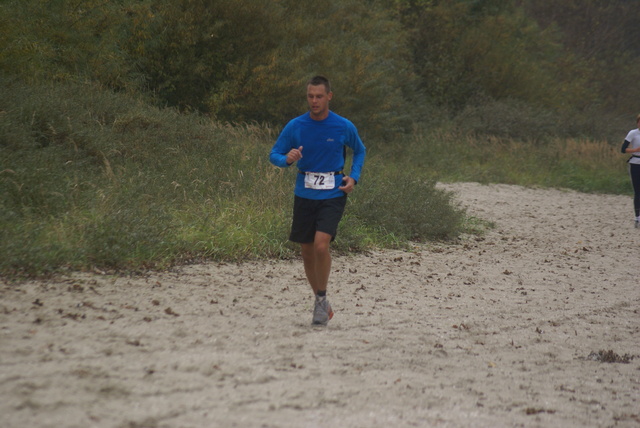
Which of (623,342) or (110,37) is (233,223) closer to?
(623,342)

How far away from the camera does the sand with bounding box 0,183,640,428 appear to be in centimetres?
414

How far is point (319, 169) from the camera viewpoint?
241 inches

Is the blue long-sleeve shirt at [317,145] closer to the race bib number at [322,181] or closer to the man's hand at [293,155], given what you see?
the race bib number at [322,181]

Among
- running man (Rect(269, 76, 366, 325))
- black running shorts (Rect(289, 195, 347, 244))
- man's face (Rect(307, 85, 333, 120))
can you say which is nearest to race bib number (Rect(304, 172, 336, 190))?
running man (Rect(269, 76, 366, 325))

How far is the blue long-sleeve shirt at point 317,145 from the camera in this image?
6.11 meters

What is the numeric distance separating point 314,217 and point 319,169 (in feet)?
1.35

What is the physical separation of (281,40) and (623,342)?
14.6m

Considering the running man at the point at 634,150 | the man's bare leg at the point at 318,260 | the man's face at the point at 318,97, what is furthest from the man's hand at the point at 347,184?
the running man at the point at 634,150

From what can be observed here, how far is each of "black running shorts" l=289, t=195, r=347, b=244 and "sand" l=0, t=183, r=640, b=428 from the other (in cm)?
78

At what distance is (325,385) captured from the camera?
4.64 meters

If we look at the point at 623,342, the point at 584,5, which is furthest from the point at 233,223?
the point at 584,5

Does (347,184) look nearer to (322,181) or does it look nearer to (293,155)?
(322,181)

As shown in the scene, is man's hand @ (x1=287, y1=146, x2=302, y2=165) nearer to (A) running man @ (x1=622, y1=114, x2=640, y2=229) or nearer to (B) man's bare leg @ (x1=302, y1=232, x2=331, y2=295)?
(B) man's bare leg @ (x1=302, y1=232, x2=331, y2=295)

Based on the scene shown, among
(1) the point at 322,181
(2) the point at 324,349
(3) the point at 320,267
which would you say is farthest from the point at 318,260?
(2) the point at 324,349
